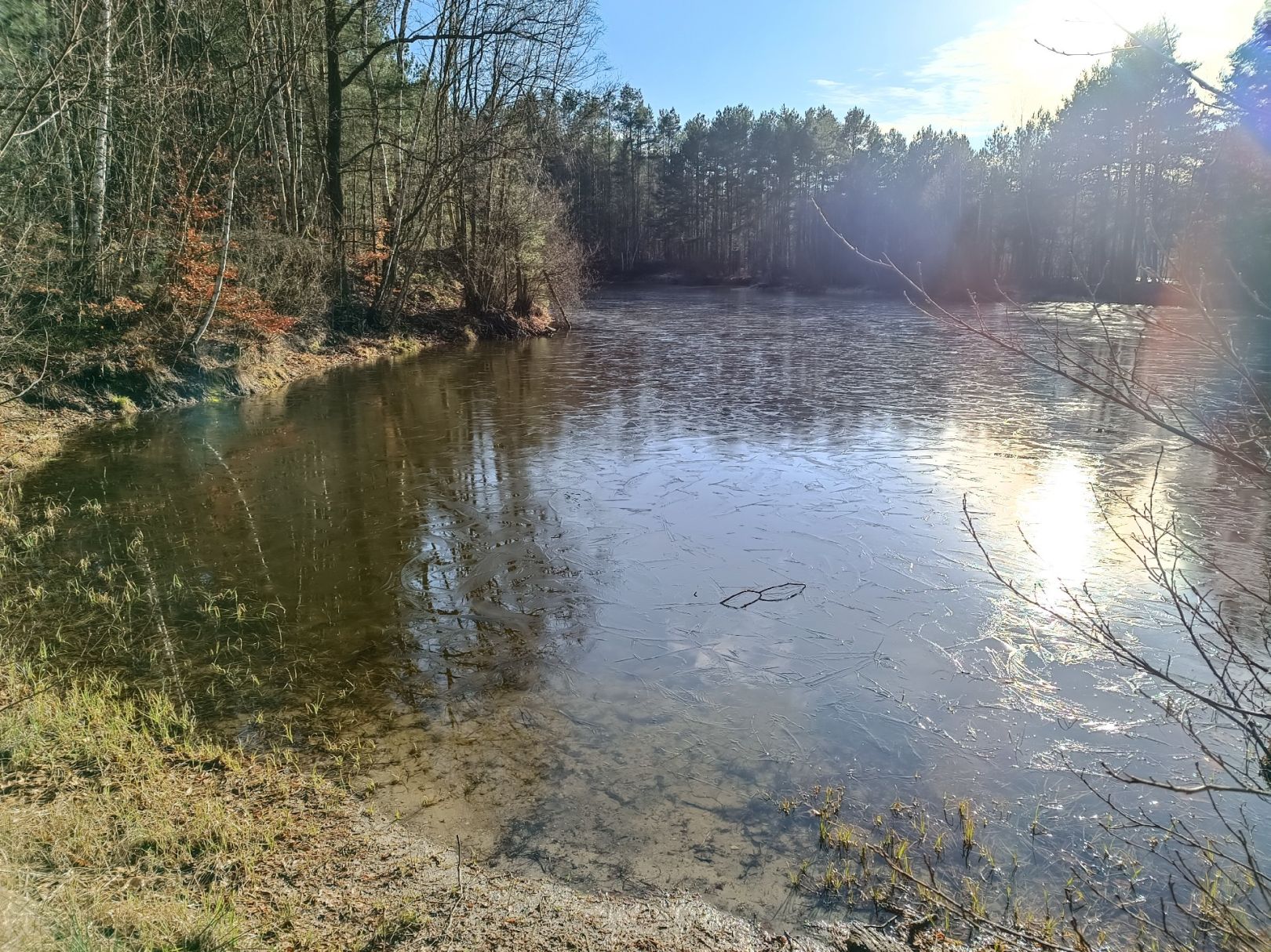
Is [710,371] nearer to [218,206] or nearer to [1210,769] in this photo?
[218,206]

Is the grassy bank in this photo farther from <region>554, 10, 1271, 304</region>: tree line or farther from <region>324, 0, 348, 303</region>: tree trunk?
<region>554, 10, 1271, 304</region>: tree line

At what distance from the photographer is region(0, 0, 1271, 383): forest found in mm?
8164

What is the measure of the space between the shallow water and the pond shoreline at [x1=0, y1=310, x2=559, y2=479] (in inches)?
24.0

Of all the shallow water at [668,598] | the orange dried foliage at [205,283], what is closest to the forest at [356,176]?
the orange dried foliage at [205,283]

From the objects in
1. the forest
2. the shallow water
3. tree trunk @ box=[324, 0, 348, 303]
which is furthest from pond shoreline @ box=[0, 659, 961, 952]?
tree trunk @ box=[324, 0, 348, 303]

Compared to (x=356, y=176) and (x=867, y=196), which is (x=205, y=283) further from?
(x=867, y=196)

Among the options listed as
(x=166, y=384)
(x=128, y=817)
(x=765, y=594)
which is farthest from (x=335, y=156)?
(x=128, y=817)

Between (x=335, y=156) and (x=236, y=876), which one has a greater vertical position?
(x=335, y=156)

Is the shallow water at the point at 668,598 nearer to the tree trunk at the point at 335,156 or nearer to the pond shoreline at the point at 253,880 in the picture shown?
the pond shoreline at the point at 253,880

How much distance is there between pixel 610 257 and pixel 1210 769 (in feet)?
206

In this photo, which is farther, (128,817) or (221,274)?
(221,274)

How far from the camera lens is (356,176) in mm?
28969

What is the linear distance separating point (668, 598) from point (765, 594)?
840 millimetres

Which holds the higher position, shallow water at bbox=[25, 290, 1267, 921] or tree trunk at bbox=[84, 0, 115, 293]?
tree trunk at bbox=[84, 0, 115, 293]
